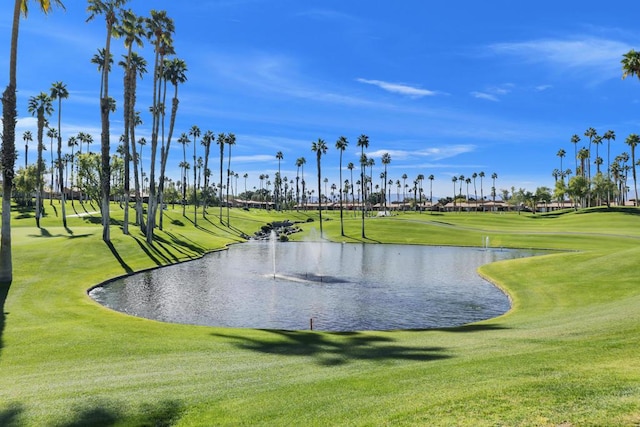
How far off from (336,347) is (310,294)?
17566mm

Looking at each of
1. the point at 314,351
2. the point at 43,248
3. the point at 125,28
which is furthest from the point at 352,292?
the point at 125,28

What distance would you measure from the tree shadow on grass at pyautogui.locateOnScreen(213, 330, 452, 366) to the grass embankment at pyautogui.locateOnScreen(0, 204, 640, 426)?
0.09 meters

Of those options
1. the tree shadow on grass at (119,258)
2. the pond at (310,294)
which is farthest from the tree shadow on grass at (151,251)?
the tree shadow on grass at (119,258)

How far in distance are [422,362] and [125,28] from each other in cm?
5991

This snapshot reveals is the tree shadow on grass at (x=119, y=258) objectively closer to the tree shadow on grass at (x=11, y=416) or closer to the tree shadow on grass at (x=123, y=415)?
the tree shadow on grass at (x=11, y=416)

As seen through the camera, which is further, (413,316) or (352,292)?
(352,292)

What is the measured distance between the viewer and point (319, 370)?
15094 mm

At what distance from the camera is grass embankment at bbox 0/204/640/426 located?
1002 centimetres

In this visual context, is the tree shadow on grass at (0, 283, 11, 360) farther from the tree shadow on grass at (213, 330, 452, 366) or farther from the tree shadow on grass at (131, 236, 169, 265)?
the tree shadow on grass at (131, 236, 169, 265)

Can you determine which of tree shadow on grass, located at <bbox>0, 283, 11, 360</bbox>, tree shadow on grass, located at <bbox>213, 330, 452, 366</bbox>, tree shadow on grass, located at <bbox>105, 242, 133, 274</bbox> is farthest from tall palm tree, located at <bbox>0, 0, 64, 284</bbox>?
tree shadow on grass, located at <bbox>213, 330, 452, 366</bbox>

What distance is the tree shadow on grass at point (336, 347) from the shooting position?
16859mm

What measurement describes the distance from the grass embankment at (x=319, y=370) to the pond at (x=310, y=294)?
11.6 feet

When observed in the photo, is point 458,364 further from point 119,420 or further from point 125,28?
point 125,28

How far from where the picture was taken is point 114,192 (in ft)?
341
